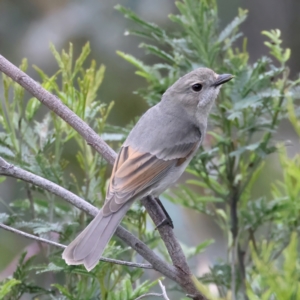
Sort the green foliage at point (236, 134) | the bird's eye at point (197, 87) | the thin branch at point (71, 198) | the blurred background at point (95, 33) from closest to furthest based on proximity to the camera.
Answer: the thin branch at point (71, 198) → the green foliage at point (236, 134) → the bird's eye at point (197, 87) → the blurred background at point (95, 33)

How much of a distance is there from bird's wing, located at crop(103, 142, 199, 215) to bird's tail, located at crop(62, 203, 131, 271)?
60 millimetres

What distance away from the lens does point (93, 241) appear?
2.01 metres

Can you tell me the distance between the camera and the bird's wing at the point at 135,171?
2.37 metres

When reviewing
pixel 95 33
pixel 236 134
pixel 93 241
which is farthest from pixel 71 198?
pixel 95 33

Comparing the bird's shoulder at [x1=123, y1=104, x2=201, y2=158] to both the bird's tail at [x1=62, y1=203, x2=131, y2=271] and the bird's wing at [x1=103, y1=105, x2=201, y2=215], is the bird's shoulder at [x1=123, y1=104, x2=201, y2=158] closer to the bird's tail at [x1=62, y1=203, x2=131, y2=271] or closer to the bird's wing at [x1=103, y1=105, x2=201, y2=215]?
the bird's wing at [x1=103, y1=105, x2=201, y2=215]

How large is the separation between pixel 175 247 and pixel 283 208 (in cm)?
55

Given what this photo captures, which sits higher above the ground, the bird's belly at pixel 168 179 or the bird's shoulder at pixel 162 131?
the bird's shoulder at pixel 162 131

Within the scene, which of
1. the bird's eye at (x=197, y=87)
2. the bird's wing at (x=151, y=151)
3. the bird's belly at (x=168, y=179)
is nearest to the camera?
the bird's wing at (x=151, y=151)

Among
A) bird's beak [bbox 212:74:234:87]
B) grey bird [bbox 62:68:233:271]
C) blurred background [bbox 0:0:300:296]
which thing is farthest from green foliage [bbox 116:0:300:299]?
blurred background [bbox 0:0:300:296]

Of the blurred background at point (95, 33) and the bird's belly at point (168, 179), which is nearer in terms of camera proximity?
the bird's belly at point (168, 179)

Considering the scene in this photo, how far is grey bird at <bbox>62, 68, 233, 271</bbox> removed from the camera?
7.64 ft

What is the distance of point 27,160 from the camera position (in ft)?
7.36

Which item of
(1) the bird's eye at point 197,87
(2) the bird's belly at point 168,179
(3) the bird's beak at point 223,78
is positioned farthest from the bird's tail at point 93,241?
(1) the bird's eye at point 197,87

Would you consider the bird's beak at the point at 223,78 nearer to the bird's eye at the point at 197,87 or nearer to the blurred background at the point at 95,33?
the bird's eye at the point at 197,87
